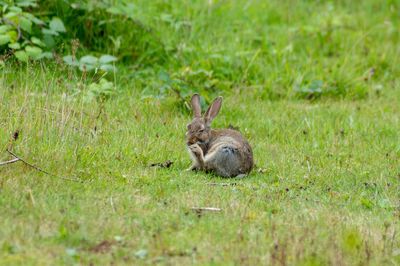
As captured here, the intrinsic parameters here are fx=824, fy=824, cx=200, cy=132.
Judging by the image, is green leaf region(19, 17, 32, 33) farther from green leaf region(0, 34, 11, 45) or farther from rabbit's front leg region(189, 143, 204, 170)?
rabbit's front leg region(189, 143, 204, 170)

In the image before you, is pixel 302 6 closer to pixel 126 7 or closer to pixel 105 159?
pixel 126 7

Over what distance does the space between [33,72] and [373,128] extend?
383 cm

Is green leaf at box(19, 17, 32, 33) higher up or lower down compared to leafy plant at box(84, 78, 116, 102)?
higher up

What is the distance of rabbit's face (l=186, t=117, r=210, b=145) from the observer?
746 centimetres

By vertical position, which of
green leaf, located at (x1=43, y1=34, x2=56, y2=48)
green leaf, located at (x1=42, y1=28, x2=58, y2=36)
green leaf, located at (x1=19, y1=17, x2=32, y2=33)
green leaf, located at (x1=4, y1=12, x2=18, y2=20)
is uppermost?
green leaf, located at (x1=4, y1=12, x2=18, y2=20)

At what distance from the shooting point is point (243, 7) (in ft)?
40.0

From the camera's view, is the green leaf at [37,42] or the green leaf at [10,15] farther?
the green leaf at [37,42]

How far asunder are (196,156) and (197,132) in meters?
0.29

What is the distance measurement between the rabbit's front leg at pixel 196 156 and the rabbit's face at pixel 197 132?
4.2 inches

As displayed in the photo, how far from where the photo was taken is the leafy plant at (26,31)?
8.75 meters

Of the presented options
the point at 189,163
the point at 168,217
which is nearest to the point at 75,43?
the point at 189,163

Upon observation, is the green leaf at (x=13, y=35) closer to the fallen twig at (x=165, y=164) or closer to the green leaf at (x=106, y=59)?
the green leaf at (x=106, y=59)

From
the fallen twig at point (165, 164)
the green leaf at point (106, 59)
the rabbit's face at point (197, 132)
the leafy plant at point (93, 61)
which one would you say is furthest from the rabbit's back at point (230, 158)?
the green leaf at point (106, 59)

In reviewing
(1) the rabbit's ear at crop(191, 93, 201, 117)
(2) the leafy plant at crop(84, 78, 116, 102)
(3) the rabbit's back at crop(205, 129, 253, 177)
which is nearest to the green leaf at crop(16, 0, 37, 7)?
(2) the leafy plant at crop(84, 78, 116, 102)
